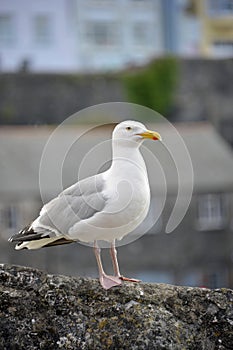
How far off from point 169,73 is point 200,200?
51.4 ft

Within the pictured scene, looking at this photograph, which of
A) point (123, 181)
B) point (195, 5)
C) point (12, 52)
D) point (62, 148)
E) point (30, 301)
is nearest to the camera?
point (30, 301)

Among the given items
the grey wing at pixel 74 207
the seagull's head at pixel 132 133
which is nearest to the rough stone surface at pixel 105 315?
the grey wing at pixel 74 207

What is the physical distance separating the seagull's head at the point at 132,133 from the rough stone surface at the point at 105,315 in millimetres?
1141

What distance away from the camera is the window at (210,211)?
65188 millimetres

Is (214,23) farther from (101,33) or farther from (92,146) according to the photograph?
(92,146)

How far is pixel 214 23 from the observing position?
9931 cm

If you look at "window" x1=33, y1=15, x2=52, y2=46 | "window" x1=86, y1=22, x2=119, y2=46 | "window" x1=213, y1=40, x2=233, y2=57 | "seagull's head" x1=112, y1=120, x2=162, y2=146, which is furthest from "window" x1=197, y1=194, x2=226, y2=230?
"seagull's head" x1=112, y1=120, x2=162, y2=146

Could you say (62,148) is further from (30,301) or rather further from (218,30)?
(30,301)

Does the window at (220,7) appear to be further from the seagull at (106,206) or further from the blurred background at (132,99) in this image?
the seagull at (106,206)

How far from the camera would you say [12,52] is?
9456 centimetres

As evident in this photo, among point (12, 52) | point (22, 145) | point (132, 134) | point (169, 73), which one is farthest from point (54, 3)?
point (132, 134)

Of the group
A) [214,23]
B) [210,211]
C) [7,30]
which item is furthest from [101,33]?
[210,211]

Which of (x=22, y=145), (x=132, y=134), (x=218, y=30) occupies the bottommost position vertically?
(x=218, y=30)

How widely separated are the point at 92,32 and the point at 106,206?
94244mm
